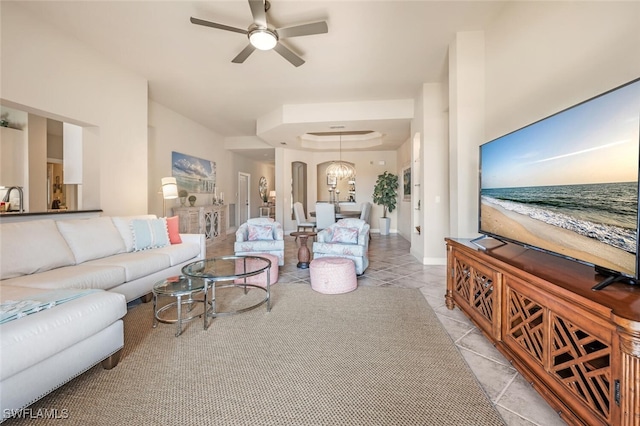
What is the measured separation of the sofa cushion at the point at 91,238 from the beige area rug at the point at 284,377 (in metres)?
0.81

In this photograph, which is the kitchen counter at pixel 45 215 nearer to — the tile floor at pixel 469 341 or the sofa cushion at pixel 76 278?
the sofa cushion at pixel 76 278

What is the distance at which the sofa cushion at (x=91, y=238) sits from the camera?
2676mm

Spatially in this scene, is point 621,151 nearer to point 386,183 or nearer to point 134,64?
point 134,64

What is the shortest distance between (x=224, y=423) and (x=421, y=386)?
1.08 metres

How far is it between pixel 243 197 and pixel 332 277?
22.9 ft

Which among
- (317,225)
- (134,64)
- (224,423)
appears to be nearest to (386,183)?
(317,225)

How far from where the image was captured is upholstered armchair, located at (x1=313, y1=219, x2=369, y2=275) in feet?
12.4

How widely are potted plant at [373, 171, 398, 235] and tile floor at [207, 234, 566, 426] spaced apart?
3408mm

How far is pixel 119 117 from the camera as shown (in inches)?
157

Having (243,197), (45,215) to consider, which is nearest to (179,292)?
(45,215)

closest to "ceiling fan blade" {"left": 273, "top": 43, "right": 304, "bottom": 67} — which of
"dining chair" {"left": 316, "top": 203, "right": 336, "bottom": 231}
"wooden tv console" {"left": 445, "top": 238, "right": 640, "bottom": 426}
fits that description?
"wooden tv console" {"left": 445, "top": 238, "right": 640, "bottom": 426}

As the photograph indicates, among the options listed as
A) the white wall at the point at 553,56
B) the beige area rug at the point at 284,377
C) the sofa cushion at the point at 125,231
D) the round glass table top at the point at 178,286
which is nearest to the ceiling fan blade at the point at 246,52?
the sofa cushion at the point at 125,231

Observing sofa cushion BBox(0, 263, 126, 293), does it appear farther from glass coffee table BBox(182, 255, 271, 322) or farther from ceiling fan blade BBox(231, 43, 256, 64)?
ceiling fan blade BBox(231, 43, 256, 64)

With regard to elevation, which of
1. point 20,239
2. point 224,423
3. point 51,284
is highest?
point 20,239
